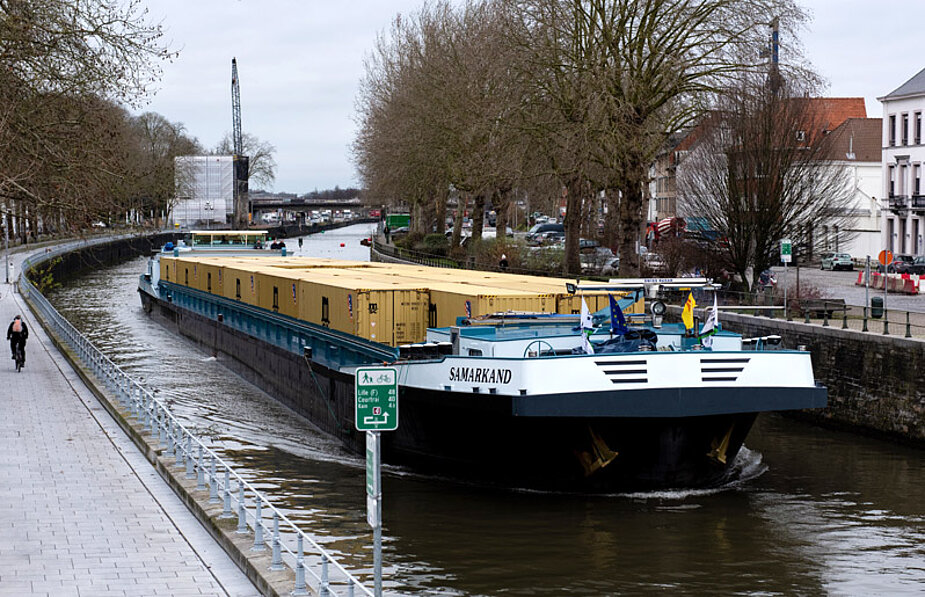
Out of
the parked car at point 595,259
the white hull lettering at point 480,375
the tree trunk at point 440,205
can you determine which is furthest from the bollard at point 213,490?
the tree trunk at point 440,205

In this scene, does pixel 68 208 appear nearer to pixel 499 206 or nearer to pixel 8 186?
pixel 8 186

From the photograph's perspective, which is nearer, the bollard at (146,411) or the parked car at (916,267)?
the bollard at (146,411)

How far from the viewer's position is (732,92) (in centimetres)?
4034

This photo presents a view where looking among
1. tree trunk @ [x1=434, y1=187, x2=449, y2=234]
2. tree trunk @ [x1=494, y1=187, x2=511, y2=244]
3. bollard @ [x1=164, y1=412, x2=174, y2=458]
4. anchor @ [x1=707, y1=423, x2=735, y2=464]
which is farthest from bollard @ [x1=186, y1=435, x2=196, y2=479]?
tree trunk @ [x1=434, y1=187, x2=449, y2=234]

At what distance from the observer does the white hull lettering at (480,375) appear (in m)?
19.1

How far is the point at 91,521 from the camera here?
612 inches

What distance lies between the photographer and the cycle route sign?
10.2 meters

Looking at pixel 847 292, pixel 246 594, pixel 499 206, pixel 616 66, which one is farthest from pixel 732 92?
pixel 246 594

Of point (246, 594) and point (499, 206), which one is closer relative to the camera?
point (246, 594)

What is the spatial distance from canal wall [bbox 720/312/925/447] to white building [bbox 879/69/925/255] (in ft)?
122

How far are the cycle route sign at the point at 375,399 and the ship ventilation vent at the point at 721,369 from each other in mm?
9593

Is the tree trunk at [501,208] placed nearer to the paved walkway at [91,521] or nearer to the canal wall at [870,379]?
the canal wall at [870,379]

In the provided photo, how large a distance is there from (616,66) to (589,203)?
89.5 ft

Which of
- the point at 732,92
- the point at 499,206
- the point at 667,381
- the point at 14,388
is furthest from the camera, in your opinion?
the point at 499,206
